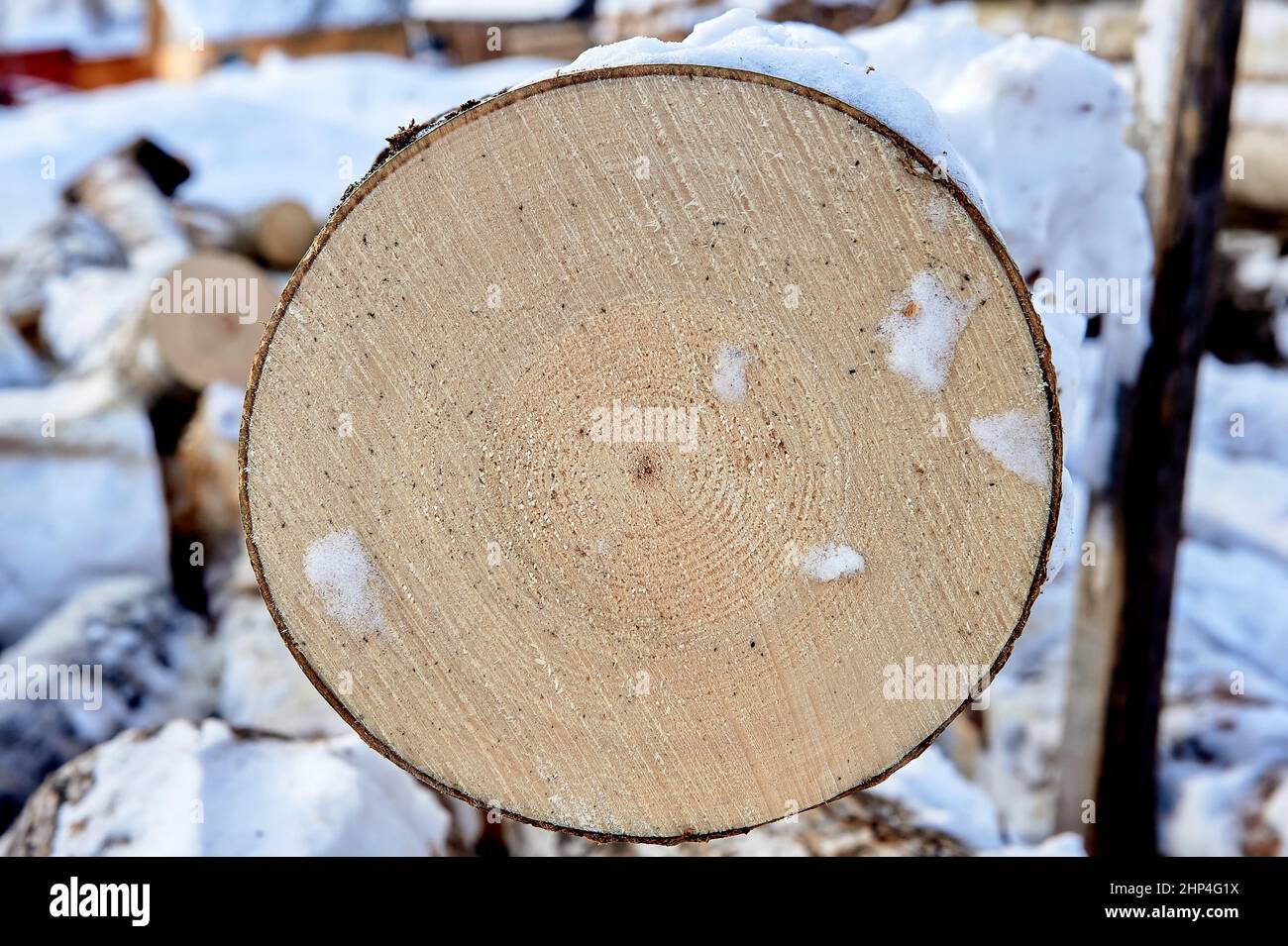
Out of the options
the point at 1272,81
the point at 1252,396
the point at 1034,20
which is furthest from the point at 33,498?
the point at 1272,81

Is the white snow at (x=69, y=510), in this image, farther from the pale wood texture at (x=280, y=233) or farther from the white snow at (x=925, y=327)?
the white snow at (x=925, y=327)

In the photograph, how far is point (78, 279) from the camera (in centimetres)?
473

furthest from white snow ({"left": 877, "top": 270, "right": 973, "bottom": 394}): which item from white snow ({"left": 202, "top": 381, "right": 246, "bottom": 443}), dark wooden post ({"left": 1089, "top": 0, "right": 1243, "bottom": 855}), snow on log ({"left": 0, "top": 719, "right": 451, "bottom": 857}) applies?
white snow ({"left": 202, "top": 381, "right": 246, "bottom": 443})

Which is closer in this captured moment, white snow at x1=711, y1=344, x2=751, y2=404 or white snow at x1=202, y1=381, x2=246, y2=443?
white snow at x1=711, y1=344, x2=751, y2=404

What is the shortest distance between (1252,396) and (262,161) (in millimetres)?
6105

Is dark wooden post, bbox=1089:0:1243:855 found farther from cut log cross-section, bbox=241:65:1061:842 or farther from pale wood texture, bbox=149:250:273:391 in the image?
pale wood texture, bbox=149:250:273:391

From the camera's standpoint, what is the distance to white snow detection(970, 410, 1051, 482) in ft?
3.46

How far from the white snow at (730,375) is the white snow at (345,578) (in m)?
0.41

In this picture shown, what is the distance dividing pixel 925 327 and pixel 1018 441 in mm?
149

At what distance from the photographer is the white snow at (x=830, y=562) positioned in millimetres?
1101

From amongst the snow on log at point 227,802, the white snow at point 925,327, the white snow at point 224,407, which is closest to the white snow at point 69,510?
the white snow at point 224,407

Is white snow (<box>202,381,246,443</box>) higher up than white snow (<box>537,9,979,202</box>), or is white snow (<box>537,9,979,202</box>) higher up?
white snow (<box>202,381,246,443</box>)

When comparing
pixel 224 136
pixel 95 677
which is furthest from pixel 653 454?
pixel 224 136
